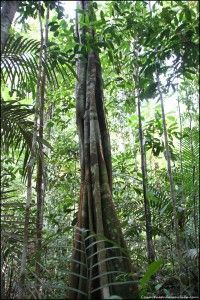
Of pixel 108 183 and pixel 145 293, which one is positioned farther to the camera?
pixel 108 183

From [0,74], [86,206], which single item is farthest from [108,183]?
[0,74]

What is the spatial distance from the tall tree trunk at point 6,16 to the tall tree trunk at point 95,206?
93 centimetres

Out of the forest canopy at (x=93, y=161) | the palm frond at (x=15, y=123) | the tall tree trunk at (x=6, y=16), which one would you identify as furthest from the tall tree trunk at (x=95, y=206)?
the tall tree trunk at (x=6, y=16)

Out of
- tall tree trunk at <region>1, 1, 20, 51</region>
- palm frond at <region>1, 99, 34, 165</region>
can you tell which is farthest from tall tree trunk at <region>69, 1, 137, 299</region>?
tall tree trunk at <region>1, 1, 20, 51</region>

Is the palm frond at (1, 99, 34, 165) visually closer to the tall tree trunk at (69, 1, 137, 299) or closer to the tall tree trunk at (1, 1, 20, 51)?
the tall tree trunk at (1, 1, 20, 51)

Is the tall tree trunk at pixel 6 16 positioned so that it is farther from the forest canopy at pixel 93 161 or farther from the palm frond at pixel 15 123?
the palm frond at pixel 15 123

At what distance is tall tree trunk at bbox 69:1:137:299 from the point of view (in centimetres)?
295

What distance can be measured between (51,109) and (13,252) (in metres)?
5.46

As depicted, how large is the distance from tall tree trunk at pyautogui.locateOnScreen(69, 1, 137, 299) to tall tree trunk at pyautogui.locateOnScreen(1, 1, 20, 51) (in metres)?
Result: 0.93

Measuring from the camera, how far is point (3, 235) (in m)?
2.87

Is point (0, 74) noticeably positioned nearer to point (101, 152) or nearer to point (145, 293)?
point (101, 152)

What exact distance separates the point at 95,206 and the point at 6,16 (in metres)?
1.97

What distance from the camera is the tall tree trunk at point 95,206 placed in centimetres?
295

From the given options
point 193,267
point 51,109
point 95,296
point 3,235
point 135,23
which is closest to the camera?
point 3,235
